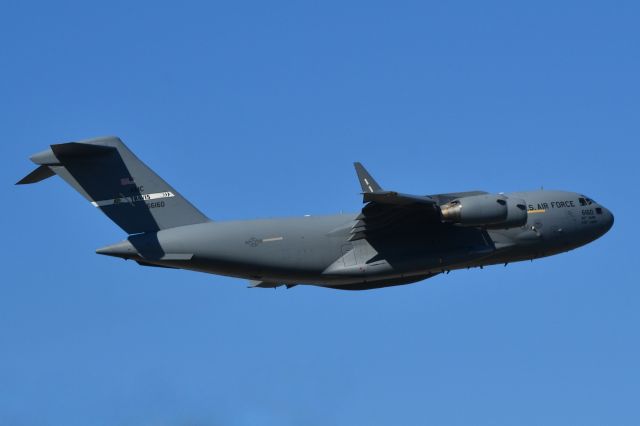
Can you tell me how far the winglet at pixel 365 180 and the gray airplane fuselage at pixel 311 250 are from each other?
1.65m

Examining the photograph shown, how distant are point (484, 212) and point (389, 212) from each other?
6.26 feet

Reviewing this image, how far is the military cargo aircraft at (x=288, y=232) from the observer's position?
23.7 meters

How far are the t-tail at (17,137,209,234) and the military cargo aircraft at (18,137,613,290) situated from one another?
0.02 m

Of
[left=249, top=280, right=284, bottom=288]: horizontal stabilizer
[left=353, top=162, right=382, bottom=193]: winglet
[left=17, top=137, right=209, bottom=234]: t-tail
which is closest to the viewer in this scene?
[left=353, top=162, right=382, bottom=193]: winglet

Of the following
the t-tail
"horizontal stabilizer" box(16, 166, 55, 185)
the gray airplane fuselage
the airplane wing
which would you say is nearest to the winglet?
the airplane wing

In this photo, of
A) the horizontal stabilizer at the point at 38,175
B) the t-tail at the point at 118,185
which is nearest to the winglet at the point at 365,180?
the t-tail at the point at 118,185

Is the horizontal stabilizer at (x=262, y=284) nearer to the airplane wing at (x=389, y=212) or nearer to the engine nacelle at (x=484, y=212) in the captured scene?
the airplane wing at (x=389, y=212)

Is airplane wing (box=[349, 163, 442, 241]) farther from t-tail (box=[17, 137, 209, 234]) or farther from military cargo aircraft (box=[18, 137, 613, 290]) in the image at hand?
t-tail (box=[17, 137, 209, 234])

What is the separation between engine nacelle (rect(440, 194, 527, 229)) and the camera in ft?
76.7

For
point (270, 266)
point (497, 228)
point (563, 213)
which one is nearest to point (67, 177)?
point (270, 266)

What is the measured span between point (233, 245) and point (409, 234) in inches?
144

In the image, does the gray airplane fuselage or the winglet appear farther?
the gray airplane fuselage

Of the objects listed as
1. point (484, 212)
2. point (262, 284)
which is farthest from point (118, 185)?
point (484, 212)

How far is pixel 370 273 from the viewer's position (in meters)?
24.1
